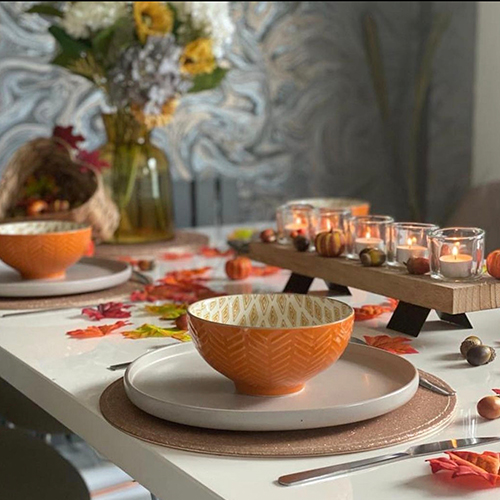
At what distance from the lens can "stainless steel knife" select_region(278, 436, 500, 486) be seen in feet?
2.43

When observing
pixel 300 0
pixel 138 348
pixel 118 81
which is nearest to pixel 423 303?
pixel 138 348

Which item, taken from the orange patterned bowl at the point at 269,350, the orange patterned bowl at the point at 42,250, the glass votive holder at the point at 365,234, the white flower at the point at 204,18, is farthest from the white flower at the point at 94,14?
the orange patterned bowl at the point at 269,350

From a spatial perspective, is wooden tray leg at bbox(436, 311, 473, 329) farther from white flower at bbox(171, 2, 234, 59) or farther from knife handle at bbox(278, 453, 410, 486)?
white flower at bbox(171, 2, 234, 59)

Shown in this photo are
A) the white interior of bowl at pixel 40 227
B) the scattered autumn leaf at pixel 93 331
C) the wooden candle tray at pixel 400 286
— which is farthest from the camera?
the white interior of bowl at pixel 40 227

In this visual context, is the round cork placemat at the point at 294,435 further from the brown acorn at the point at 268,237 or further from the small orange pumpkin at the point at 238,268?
the small orange pumpkin at the point at 238,268

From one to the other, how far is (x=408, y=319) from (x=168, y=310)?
0.36 meters

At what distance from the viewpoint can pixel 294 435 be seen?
83 cm

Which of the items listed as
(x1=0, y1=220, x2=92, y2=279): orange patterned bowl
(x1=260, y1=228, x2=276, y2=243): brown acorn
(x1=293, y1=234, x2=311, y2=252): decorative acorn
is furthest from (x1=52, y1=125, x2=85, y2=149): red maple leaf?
(x1=293, y1=234, x2=311, y2=252): decorative acorn

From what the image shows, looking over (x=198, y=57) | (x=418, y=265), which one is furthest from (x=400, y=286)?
(x=198, y=57)

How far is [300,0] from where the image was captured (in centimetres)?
321

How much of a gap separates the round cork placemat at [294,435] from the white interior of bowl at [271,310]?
136 millimetres

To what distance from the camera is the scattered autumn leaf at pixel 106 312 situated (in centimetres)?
136

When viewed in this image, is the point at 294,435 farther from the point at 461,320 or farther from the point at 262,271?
the point at 262,271

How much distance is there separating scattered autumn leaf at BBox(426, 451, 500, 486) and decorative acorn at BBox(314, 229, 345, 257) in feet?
2.04
